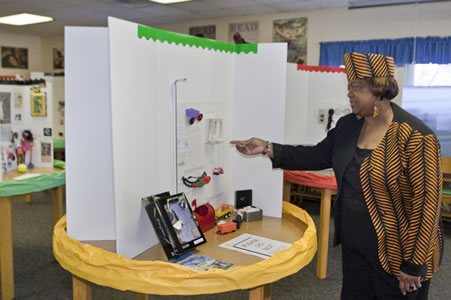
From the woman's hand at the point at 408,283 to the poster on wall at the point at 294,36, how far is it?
16.8ft

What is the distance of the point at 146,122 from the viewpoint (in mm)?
1422

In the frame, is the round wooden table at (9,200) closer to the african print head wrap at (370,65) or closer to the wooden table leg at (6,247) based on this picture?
the wooden table leg at (6,247)

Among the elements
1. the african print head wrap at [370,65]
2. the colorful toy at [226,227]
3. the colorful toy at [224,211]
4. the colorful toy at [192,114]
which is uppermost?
the african print head wrap at [370,65]

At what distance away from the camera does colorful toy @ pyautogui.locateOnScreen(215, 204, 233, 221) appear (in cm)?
182

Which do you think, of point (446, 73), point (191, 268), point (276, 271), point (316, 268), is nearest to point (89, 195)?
point (191, 268)

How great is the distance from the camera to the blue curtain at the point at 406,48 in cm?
507

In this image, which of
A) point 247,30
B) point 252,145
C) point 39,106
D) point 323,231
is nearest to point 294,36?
point 247,30

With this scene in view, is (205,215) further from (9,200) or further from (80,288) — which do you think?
(9,200)

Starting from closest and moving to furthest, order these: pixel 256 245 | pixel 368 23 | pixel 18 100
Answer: pixel 256 245, pixel 18 100, pixel 368 23

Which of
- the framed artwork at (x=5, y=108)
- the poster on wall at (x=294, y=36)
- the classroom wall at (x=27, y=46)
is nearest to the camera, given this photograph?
the framed artwork at (x=5, y=108)

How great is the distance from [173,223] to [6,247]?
148 cm

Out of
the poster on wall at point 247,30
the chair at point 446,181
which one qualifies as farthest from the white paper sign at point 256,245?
the poster on wall at point 247,30

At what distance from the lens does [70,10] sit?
622 cm

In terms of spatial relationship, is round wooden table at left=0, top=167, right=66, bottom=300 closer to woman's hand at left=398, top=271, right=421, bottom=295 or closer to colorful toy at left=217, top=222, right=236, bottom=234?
colorful toy at left=217, top=222, right=236, bottom=234
